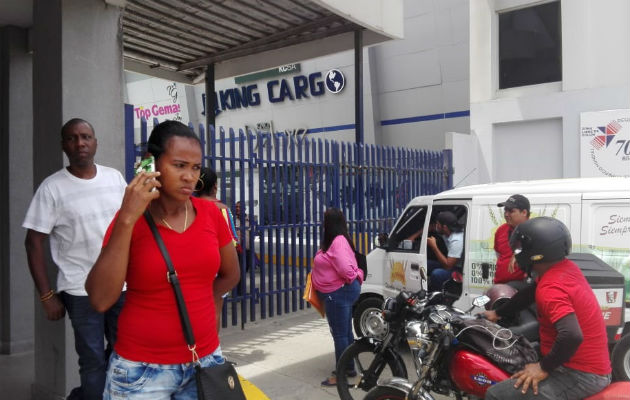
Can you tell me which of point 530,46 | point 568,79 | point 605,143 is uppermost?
point 530,46

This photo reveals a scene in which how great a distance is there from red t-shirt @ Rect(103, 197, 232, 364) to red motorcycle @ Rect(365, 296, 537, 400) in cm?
174

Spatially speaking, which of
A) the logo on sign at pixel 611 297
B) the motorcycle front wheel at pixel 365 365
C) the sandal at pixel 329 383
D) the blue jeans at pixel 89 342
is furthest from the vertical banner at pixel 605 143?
the blue jeans at pixel 89 342

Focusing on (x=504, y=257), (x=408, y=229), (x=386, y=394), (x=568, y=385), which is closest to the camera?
(x=568, y=385)

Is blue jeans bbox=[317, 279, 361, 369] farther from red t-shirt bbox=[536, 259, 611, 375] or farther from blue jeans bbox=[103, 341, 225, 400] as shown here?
blue jeans bbox=[103, 341, 225, 400]

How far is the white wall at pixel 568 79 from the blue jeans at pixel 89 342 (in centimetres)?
1066

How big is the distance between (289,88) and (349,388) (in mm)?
15693

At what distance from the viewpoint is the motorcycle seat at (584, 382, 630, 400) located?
99.8 inches

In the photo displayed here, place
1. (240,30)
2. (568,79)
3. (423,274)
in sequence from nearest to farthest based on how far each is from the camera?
(423,274) < (240,30) < (568,79)

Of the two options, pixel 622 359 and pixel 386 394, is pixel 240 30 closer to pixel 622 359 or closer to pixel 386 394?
pixel 386 394

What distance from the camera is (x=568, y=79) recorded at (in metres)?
11.6

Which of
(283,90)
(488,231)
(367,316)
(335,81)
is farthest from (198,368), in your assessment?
(283,90)

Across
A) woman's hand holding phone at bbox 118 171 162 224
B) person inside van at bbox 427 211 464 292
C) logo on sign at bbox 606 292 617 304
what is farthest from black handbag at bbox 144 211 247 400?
person inside van at bbox 427 211 464 292

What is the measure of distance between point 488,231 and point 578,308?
8.68 feet

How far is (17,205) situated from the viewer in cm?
538
